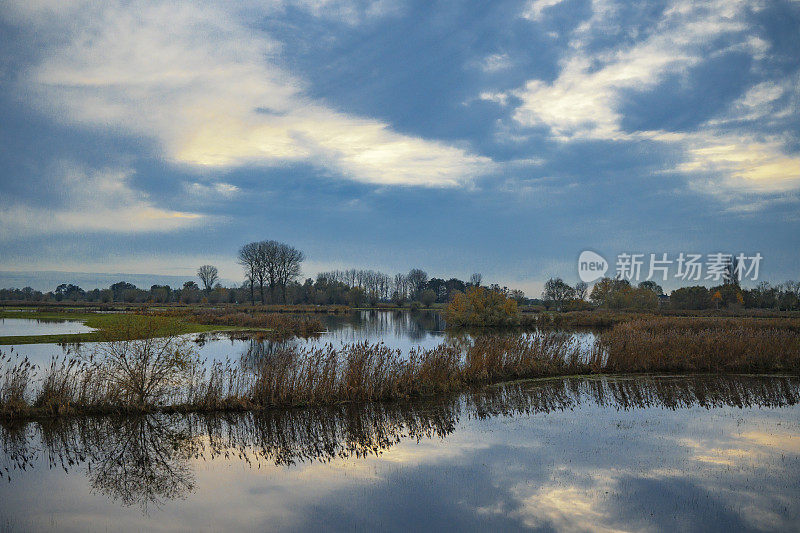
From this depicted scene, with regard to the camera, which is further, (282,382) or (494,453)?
(282,382)

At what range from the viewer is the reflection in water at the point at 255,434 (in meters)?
9.87

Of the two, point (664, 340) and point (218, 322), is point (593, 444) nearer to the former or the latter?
point (664, 340)

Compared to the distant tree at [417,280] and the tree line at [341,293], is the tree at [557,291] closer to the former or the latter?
the tree line at [341,293]

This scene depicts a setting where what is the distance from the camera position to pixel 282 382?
14828 mm

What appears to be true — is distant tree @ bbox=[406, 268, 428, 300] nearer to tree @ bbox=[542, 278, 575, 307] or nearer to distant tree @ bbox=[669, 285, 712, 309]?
tree @ bbox=[542, 278, 575, 307]

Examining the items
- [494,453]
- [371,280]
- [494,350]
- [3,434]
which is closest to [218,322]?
[494,350]

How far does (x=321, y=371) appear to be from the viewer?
52.9ft

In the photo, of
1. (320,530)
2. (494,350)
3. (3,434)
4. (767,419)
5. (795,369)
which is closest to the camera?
(320,530)

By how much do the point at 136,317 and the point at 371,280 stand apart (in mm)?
151175

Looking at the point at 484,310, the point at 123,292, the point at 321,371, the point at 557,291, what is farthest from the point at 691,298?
the point at 123,292

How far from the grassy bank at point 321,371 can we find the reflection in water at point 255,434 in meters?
0.54

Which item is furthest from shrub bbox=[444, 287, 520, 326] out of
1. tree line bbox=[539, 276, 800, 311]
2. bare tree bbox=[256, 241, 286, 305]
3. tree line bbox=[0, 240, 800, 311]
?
bare tree bbox=[256, 241, 286, 305]

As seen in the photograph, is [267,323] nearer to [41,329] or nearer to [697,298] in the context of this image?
[41,329]

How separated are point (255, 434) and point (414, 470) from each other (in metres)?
4.34
